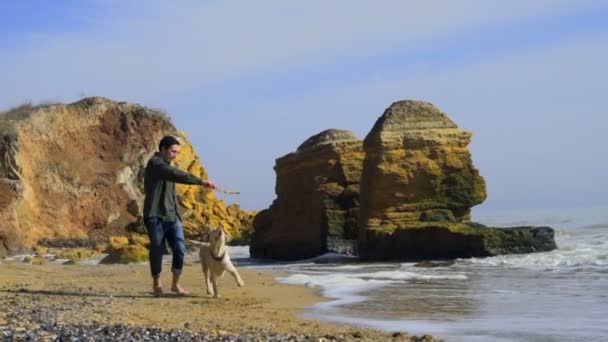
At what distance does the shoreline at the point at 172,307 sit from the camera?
5922 mm

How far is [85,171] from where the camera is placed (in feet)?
141

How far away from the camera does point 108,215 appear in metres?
41.9

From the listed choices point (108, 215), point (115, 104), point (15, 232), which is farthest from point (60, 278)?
point (115, 104)

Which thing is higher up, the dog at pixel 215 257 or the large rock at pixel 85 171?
the large rock at pixel 85 171

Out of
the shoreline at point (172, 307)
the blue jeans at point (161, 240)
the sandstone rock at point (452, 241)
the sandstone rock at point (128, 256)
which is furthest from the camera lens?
the sandstone rock at point (128, 256)

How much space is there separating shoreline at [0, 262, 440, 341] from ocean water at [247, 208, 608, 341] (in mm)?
377

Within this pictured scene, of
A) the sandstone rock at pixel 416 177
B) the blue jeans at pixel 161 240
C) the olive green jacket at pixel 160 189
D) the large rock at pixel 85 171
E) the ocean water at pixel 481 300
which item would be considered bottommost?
the ocean water at pixel 481 300

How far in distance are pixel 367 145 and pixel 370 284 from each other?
10432 millimetres

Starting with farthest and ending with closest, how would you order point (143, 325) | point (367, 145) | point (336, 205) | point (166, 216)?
point (336, 205) < point (367, 145) < point (166, 216) < point (143, 325)

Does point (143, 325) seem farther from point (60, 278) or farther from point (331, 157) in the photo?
point (331, 157)

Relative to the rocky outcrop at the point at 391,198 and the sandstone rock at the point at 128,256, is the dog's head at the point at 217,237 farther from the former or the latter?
the sandstone rock at the point at 128,256

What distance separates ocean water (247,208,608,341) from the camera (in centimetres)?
634

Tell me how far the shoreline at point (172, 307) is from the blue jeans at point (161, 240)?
0.34 meters

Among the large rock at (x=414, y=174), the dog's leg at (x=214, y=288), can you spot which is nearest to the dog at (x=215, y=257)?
the dog's leg at (x=214, y=288)
